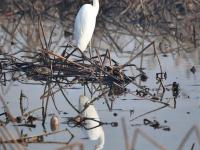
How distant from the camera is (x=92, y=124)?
4668 mm

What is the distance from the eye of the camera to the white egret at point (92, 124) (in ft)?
14.0

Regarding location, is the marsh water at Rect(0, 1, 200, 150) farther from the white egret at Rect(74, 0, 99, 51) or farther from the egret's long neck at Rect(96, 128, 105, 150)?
the white egret at Rect(74, 0, 99, 51)

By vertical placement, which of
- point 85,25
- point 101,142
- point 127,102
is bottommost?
point 101,142

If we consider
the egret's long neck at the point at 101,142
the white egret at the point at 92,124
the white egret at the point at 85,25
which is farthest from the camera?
the white egret at the point at 85,25

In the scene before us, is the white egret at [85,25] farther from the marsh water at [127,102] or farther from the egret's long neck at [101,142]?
the egret's long neck at [101,142]

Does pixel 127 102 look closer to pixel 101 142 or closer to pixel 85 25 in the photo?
pixel 101 142

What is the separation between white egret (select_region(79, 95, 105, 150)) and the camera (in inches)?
168

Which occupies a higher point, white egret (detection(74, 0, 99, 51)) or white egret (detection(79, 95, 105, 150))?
white egret (detection(74, 0, 99, 51))

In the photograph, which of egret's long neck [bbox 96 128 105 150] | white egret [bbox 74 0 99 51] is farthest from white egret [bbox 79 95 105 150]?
white egret [bbox 74 0 99 51]

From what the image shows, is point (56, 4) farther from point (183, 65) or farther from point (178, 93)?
point (178, 93)

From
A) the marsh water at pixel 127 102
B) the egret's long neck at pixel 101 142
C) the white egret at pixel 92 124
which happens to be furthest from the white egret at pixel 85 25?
the egret's long neck at pixel 101 142

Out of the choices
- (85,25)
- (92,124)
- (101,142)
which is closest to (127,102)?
(92,124)

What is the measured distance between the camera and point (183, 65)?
7.55 metres

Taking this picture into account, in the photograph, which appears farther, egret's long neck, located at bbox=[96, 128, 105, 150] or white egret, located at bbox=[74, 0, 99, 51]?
white egret, located at bbox=[74, 0, 99, 51]
